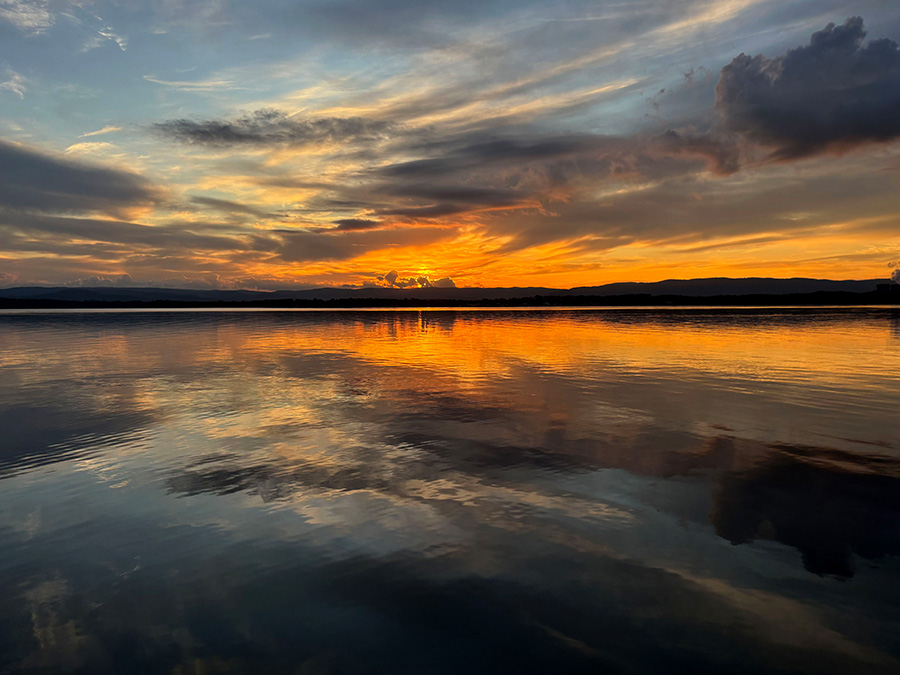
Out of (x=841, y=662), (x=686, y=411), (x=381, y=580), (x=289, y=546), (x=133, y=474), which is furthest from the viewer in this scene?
(x=686, y=411)

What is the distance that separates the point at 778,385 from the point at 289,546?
18.5m

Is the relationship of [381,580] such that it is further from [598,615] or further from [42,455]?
[42,455]

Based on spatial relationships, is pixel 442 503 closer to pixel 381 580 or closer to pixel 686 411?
pixel 381 580

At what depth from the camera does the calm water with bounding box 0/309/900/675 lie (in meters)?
5.15

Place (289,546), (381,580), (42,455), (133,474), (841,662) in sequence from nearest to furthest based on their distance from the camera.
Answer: (841,662), (381,580), (289,546), (133,474), (42,455)

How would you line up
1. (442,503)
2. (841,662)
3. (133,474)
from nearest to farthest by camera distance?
(841,662)
(442,503)
(133,474)

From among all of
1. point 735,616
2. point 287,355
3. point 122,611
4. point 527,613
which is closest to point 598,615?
point 527,613

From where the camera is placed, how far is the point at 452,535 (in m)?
7.43

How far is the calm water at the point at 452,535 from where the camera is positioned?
5152 mm

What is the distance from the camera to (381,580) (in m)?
6.29

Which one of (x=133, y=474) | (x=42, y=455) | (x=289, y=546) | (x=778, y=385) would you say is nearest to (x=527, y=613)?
(x=289, y=546)

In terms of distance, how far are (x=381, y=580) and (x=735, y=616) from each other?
385cm

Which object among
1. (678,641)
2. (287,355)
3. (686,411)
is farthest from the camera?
(287,355)

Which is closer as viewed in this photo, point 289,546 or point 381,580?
point 381,580
